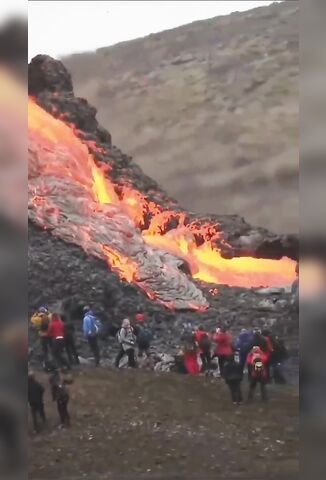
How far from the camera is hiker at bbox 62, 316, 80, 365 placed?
19.1ft

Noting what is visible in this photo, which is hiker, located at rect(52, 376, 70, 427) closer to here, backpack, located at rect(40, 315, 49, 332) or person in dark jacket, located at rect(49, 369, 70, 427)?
person in dark jacket, located at rect(49, 369, 70, 427)

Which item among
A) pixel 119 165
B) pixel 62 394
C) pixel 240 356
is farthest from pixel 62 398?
pixel 119 165

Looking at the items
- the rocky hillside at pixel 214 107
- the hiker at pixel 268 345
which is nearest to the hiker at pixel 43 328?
the rocky hillside at pixel 214 107

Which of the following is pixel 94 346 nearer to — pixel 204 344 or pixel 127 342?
pixel 127 342

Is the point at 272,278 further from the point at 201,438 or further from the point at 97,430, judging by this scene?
the point at 97,430

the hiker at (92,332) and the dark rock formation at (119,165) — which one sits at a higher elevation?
the dark rock formation at (119,165)

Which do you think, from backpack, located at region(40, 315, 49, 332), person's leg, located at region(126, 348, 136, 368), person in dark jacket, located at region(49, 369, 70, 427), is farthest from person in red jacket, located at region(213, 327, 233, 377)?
backpack, located at region(40, 315, 49, 332)

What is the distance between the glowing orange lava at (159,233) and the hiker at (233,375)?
59cm

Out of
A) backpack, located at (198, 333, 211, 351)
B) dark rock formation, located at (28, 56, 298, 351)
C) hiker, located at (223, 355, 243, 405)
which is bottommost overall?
hiker, located at (223, 355, 243, 405)

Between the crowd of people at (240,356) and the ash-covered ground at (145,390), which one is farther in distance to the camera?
the crowd of people at (240,356)

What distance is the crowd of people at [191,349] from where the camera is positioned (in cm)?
577

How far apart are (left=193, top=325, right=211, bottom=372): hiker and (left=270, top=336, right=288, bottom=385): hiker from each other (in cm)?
47

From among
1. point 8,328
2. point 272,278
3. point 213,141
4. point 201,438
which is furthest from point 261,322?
point 8,328

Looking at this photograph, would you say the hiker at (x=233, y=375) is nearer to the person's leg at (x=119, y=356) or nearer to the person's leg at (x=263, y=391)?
the person's leg at (x=263, y=391)
